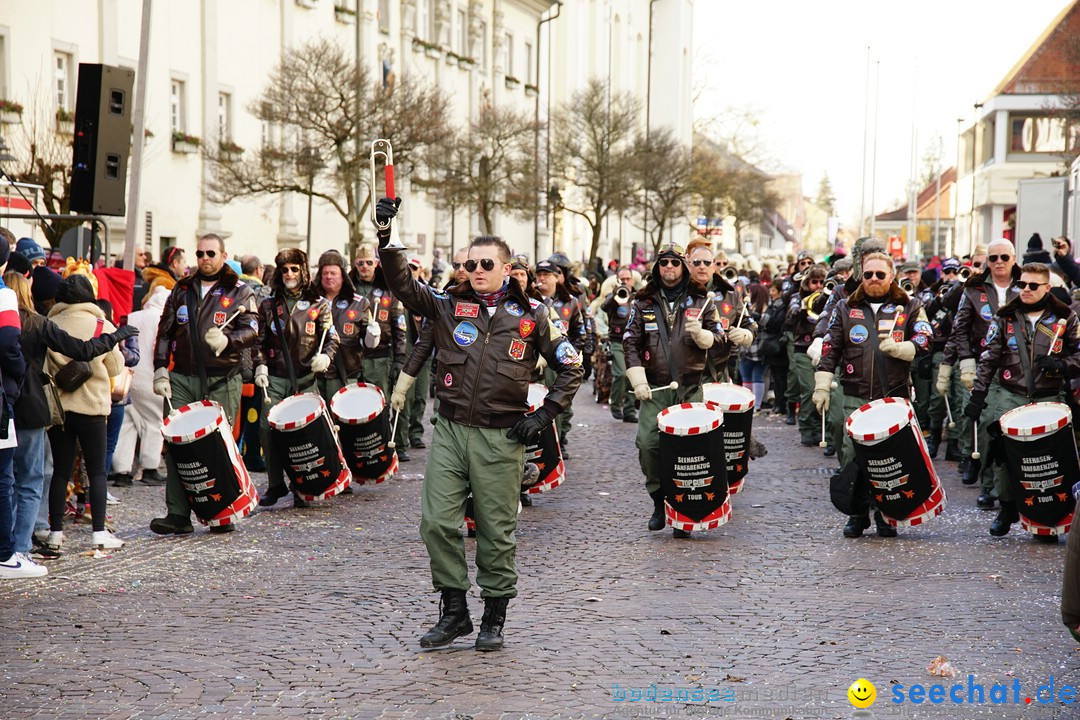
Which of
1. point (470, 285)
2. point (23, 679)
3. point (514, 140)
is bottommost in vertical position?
point (23, 679)

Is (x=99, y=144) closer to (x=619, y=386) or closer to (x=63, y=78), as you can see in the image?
(x=619, y=386)

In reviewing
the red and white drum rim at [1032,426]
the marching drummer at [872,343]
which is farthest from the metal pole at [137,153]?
the red and white drum rim at [1032,426]

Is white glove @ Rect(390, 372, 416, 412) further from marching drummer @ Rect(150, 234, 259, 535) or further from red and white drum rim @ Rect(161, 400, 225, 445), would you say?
marching drummer @ Rect(150, 234, 259, 535)

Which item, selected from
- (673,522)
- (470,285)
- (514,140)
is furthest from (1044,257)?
(514,140)

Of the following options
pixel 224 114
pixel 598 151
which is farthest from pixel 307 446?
pixel 598 151

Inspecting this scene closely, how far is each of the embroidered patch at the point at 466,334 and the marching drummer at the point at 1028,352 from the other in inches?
177

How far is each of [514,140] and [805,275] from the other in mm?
26307

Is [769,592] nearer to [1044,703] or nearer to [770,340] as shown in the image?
[1044,703]

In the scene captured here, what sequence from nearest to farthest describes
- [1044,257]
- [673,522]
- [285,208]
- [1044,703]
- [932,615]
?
[1044,703] < [932,615] < [673,522] < [1044,257] < [285,208]

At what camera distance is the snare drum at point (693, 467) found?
10320 mm

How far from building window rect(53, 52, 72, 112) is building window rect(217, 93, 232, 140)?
5.77 m

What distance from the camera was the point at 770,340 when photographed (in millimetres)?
19766

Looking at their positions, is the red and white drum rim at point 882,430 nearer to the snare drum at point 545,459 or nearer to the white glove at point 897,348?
the white glove at point 897,348

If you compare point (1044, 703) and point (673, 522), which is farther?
point (673, 522)
